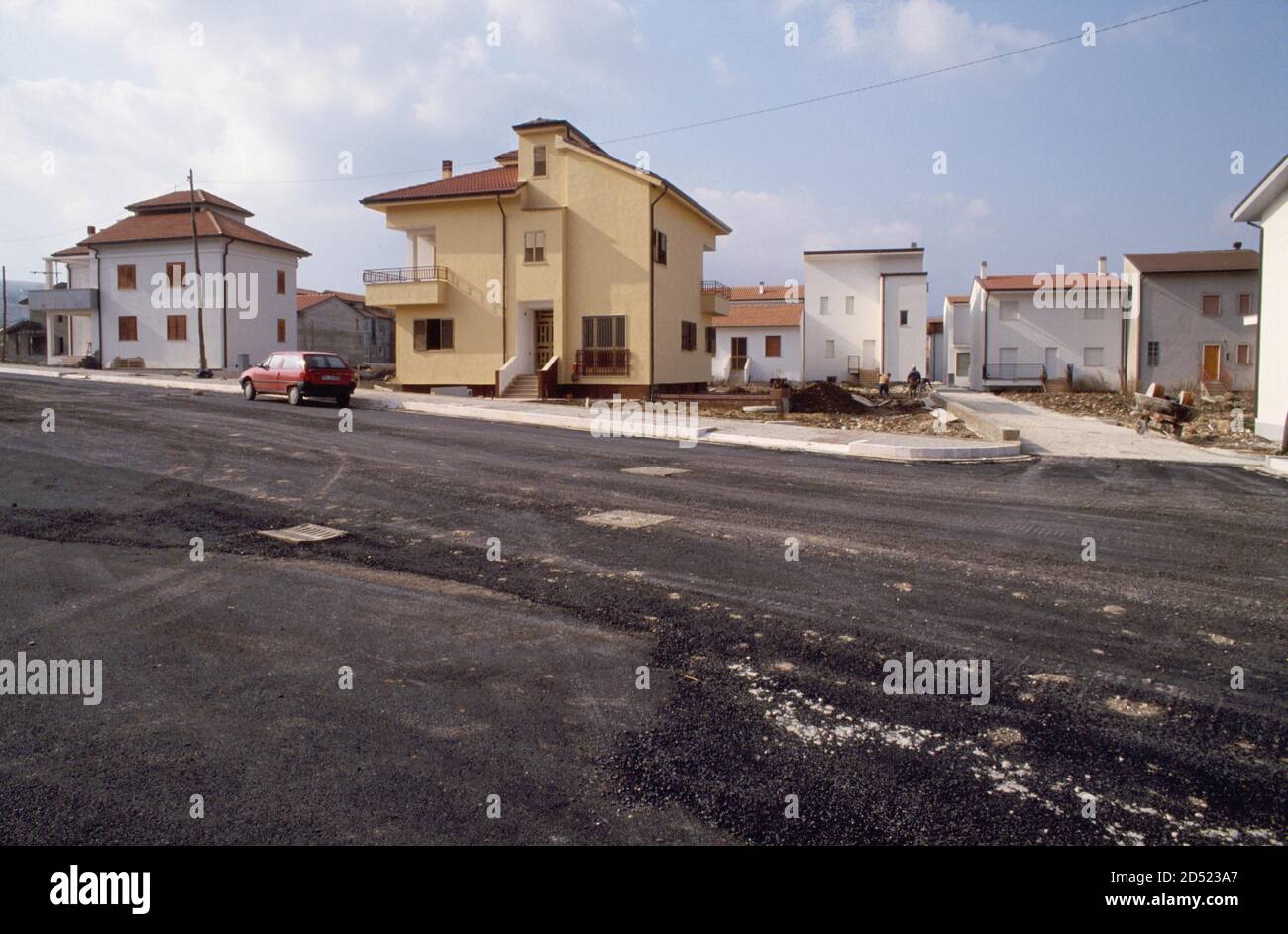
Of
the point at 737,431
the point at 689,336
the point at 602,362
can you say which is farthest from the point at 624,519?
the point at 689,336

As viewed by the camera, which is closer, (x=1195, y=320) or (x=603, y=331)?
(x=603, y=331)

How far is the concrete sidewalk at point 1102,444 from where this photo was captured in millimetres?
17422

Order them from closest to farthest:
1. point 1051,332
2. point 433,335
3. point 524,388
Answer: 1. point 524,388
2. point 433,335
3. point 1051,332

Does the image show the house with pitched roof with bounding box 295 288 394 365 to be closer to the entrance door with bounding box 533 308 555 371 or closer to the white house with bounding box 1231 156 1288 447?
the entrance door with bounding box 533 308 555 371

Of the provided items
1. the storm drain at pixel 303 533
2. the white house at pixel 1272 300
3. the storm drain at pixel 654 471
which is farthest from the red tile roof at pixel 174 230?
the white house at pixel 1272 300

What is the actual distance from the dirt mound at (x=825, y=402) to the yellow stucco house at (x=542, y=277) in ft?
18.6

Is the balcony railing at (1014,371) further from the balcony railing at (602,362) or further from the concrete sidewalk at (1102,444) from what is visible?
the balcony railing at (602,362)

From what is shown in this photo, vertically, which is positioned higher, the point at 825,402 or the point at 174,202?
the point at 174,202

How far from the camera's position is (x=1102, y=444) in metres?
19.8

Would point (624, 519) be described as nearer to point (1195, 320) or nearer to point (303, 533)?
point (303, 533)

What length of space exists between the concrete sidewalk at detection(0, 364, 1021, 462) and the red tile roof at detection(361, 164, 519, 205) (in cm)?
757

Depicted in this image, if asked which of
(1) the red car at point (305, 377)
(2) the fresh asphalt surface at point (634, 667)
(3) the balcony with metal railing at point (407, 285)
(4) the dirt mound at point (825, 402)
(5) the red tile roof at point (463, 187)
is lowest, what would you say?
(2) the fresh asphalt surface at point (634, 667)

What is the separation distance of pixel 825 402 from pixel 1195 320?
90.5 ft
